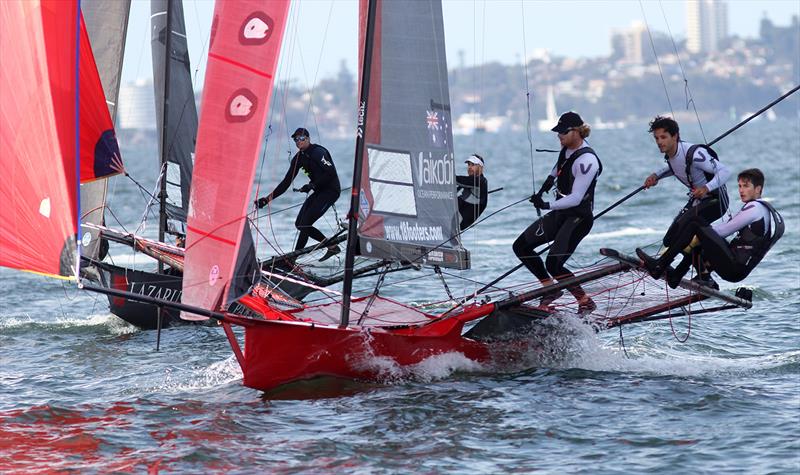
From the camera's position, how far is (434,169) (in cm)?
904

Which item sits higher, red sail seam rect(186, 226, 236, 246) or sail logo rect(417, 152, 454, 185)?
sail logo rect(417, 152, 454, 185)

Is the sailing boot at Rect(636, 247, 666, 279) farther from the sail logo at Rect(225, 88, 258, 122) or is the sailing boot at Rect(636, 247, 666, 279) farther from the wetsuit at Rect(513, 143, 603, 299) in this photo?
the sail logo at Rect(225, 88, 258, 122)

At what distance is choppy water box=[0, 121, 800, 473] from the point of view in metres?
7.49

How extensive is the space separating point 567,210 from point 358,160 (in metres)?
1.66

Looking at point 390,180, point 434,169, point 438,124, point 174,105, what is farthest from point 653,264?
point 174,105

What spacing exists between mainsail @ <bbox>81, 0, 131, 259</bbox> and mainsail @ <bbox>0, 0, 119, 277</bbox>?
18.2 feet

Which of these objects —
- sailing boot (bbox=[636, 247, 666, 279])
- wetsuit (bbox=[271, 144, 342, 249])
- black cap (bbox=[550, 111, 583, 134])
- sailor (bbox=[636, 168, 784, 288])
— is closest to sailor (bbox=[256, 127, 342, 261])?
wetsuit (bbox=[271, 144, 342, 249])

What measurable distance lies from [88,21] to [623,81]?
145 meters

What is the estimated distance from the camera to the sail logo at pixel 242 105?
26.3ft

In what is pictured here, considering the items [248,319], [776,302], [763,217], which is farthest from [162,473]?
[776,302]

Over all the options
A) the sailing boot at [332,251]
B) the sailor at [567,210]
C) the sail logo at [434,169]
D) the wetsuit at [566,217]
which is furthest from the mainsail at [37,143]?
the sailing boot at [332,251]

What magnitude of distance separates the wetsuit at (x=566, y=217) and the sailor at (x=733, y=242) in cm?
72

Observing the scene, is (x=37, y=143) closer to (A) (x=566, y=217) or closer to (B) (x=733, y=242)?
(A) (x=566, y=217)

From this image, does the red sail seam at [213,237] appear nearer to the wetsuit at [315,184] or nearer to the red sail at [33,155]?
the red sail at [33,155]
